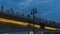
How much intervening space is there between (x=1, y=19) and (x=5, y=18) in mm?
1030

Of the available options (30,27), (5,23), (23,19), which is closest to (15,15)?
(5,23)

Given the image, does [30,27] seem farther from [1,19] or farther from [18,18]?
[1,19]

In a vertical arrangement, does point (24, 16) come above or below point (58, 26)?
above

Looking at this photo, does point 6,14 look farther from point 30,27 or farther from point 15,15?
point 30,27

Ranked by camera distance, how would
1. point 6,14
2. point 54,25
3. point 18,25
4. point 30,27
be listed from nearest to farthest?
point 6,14 → point 18,25 → point 30,27 → point 54,25

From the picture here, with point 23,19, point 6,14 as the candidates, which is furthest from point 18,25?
point 6,14

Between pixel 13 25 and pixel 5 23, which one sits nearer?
pixel 5 23

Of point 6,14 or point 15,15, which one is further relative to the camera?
point 15,15

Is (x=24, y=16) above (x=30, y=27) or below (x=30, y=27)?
above

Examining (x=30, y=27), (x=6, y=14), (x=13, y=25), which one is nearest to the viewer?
(x=6, y=14)

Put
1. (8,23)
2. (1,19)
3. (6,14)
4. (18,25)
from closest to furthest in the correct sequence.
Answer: (6,14)
(1,19)
(8,23)
(18,25)

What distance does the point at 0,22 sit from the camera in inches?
1471

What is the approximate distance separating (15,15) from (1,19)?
310 cm

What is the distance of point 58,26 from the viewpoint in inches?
2832
